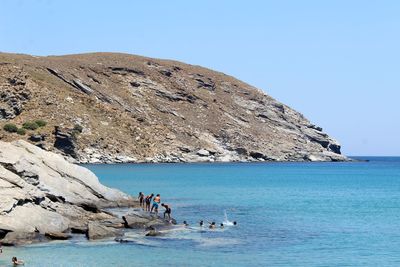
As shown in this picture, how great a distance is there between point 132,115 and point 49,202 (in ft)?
400

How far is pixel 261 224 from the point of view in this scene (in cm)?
4519

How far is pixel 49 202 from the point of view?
40.6 meters

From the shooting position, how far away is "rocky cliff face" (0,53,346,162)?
138 meters

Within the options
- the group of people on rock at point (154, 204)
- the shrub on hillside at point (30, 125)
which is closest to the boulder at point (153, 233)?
the group of people on rock at point (154, 204)

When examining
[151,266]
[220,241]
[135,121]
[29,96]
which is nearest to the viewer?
[151,266]

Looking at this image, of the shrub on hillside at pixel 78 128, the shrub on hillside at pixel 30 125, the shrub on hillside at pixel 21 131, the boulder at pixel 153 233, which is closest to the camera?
the boulder at pixel 153 233

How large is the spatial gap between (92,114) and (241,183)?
6656cm

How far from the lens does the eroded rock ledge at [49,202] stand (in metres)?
35.2

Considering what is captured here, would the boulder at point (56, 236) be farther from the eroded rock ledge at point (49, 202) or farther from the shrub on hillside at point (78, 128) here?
the shrub on hillside at point (78, 128)

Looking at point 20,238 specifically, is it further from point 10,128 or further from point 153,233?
point 10,128

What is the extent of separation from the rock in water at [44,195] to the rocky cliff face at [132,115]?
75792 millimetres

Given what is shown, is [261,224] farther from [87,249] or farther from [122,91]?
[122,91]

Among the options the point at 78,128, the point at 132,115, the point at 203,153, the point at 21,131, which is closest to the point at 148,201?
the point at 21,131

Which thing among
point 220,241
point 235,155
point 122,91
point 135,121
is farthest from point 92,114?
point 220,241
